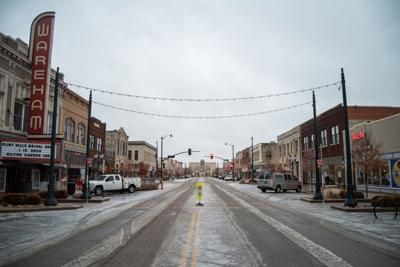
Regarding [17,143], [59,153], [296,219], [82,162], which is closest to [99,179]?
[82,162]

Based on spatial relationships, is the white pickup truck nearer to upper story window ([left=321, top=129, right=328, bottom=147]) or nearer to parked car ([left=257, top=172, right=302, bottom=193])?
parked car ([left=257, top=172, right=302, bottom=193])

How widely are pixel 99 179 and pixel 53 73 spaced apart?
10528 millimetres

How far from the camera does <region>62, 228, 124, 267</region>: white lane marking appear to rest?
7.21 meters

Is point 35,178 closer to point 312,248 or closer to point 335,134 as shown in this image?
point 312,248

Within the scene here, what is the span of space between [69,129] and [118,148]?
31.1 meters

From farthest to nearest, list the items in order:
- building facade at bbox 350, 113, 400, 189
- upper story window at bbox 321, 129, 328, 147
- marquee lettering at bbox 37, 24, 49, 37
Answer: upper story window at bbox 321, 129, 328, 147 → building facade at bbox 350, 113, 400, 189 → marquee lettering at bbox 37, 24, 49, 37

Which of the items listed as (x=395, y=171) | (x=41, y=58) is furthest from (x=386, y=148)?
(x=41, y=58)

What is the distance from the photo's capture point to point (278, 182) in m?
36.2

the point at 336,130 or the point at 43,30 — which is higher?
the point at 43,30

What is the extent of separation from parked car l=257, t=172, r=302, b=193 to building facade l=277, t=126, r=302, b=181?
556 inches

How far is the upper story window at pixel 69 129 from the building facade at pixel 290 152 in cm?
3099

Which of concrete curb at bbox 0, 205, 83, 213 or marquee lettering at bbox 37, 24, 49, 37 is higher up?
marquee lettering at bbox 37, 24, 49, 37

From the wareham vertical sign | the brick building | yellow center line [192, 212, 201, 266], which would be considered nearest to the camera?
yellow center line [192, 212, 201, 266]

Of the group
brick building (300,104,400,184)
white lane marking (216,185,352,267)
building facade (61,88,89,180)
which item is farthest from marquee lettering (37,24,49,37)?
brick building (300,104,400,184)
